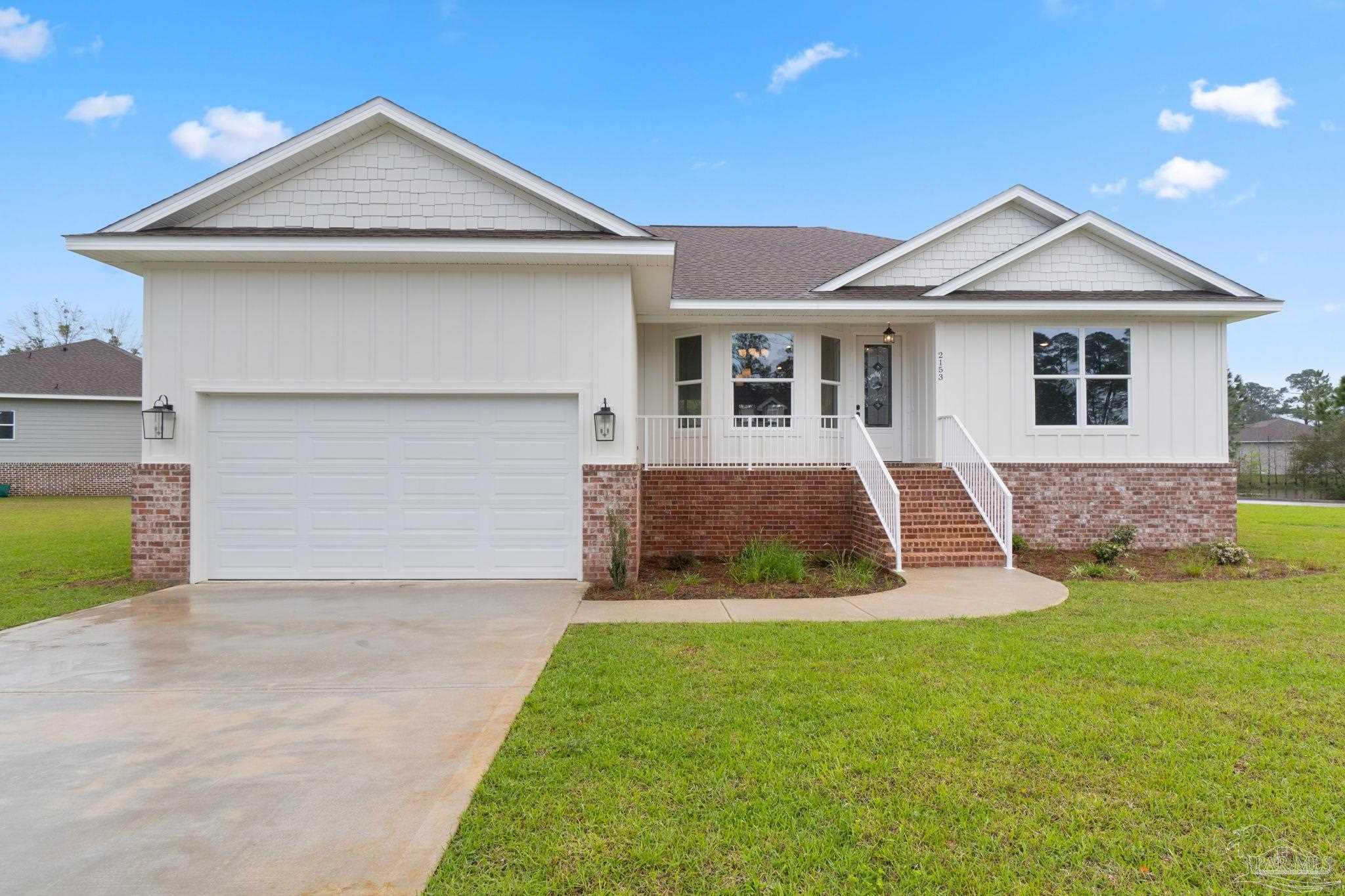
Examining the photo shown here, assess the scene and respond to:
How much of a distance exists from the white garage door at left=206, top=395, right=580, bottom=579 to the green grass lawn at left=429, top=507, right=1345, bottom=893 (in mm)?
3329

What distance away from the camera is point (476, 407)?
8.54 m

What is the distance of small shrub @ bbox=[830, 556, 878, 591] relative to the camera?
26.1ft

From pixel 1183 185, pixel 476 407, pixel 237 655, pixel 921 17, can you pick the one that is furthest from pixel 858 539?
pixel 1183 185

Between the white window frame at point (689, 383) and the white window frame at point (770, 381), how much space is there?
1.54 ft

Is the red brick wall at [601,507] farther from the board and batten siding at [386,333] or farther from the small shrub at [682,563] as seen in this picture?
the small shrub at [682,563]

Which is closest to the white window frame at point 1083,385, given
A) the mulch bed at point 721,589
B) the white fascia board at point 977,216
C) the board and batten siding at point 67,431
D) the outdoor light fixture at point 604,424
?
the white fascia board at point 977,216

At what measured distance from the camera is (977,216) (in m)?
12.0

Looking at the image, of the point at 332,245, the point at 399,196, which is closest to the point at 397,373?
the point at 332,245

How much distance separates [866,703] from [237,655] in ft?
15.8

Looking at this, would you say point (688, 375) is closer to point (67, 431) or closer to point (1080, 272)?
point (1080, 272)

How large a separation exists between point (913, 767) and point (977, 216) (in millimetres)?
11508

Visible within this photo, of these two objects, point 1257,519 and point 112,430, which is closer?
point 1257,519

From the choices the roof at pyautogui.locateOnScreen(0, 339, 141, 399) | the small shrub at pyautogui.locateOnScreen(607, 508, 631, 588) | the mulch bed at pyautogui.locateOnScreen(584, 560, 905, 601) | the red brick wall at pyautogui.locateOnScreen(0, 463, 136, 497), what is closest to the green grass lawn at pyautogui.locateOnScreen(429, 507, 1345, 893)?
the mulch bed at pyautogui.locateOnScreen(584, 560, 905, 601)

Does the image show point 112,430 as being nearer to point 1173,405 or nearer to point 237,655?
point 237,655
